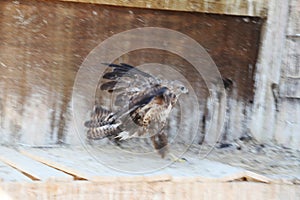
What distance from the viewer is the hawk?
405 centimetres

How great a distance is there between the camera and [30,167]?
3.63 meters

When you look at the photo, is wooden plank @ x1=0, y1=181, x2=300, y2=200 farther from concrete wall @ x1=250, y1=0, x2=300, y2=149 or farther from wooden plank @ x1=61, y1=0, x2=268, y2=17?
wooden plank @ x1=61, y1=0, x2=268, y2=17

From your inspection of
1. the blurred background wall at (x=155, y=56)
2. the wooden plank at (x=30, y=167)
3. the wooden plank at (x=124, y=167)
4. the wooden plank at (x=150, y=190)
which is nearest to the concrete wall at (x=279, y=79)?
the blurred background wall at (x=155, y=56)

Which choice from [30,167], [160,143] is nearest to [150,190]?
[30,167]

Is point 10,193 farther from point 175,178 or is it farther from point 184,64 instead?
point 184,64

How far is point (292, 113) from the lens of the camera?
4746 mm

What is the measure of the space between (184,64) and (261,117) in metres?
0.70

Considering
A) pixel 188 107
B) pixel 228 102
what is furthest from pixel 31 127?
pixel 228 102

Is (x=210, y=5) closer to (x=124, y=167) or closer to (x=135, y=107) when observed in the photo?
(x=135, y=107)

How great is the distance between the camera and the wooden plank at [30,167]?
3385mm

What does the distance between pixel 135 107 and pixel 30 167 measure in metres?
0.79

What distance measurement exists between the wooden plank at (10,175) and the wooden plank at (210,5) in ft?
4.51

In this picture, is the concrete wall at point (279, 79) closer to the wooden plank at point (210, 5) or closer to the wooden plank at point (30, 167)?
the wooden plank at point (210, 5)

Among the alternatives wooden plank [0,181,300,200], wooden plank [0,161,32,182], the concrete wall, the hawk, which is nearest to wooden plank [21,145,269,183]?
wooden plank [0,181,300,200]
